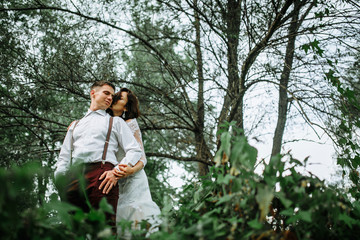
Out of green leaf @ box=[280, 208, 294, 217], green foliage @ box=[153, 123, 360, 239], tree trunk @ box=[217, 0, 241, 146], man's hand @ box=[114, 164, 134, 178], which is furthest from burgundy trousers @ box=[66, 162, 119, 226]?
tree trunk @ box=[217, 0, 241, 146]

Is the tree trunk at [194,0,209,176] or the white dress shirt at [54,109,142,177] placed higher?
the tree trunk at [194,0,209,176]

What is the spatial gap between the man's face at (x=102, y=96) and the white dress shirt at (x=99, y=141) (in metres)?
0.12

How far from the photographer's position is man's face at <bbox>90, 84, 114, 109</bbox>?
3100mm

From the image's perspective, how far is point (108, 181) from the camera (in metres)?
2.49

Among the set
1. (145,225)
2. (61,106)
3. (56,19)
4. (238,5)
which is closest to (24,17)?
(56,19)

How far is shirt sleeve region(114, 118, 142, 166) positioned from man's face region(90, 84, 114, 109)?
310mm

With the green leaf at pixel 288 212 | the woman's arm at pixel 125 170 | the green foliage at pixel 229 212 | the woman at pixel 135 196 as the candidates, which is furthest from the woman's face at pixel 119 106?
the green leaf at pixel 288 212

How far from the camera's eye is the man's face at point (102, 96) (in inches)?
122

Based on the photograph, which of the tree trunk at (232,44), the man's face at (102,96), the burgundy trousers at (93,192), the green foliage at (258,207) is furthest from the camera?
the tree trunk at (232,44)

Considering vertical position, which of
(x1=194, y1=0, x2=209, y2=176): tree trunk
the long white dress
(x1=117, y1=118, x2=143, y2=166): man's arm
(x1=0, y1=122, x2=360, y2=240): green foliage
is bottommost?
(x1=0, y1=122, x2=360, y2=240): green foliage

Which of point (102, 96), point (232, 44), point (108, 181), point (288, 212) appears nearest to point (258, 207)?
point (288, 212)

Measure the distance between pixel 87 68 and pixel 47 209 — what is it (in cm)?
444

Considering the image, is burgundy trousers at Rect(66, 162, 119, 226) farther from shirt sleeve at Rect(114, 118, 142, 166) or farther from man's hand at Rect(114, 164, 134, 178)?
shirt sleeve at Rect(114, 118, 142, 166)

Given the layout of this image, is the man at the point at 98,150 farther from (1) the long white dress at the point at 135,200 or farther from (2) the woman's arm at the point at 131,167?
(1) the long white dress at the point at 135,200
